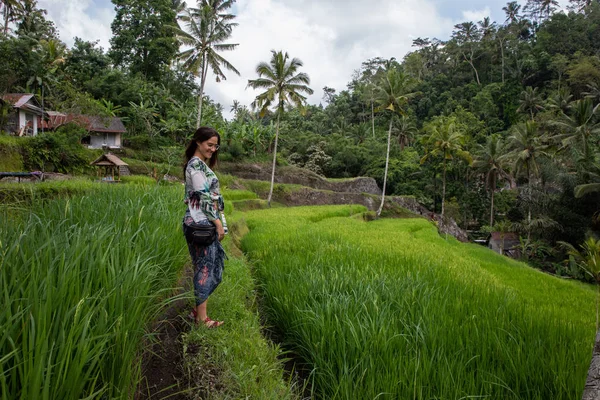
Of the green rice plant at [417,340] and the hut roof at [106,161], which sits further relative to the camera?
the hut roof at [106,161]

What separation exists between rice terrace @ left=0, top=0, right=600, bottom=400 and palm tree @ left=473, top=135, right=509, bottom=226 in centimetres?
18

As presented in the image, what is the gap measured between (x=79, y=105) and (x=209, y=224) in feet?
71.3

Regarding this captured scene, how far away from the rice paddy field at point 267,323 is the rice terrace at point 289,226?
20 mm

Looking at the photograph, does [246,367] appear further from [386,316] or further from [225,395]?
[386,316]

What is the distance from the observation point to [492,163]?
29953mm

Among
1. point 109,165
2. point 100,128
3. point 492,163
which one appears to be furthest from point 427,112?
point 109,165

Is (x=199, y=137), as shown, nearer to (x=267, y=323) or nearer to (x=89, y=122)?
(x=267, y=323)

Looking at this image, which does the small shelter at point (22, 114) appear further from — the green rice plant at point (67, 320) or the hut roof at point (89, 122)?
the green rice plant at point (67, 320)

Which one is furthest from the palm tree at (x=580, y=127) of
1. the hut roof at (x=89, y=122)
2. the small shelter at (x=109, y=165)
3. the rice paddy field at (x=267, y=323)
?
the hut roof at (x=89, y=122)

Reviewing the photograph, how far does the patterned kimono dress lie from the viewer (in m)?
2.60

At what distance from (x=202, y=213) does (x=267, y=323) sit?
5.32ft

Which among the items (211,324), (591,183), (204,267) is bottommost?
(211,324)

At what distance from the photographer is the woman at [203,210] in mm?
2604

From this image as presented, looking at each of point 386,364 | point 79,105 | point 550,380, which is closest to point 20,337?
point 386,364
